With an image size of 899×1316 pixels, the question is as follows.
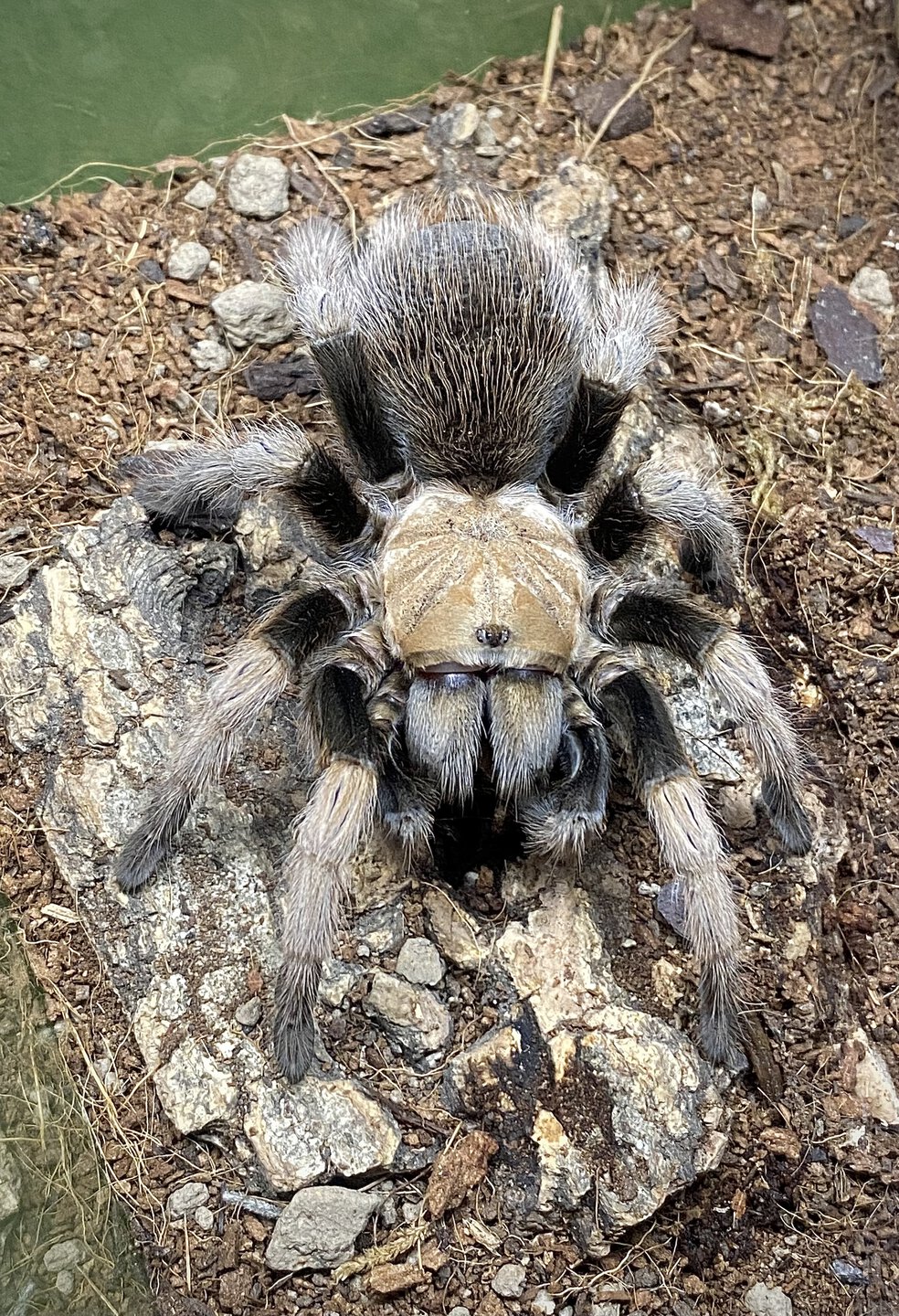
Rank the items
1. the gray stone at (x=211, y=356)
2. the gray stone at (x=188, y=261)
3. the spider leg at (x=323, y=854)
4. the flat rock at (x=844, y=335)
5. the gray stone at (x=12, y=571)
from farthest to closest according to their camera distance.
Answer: the flat rock at (x=844, y=335)
the gray stone at (x=188, y=261)
the gray stone at (x=211, y=356)
the gray stone at (x=12, y=571)
the spider leg at (x=323, y=854)

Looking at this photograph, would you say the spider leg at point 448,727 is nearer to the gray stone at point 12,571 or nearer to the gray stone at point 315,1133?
the gray stone at point 315,1133

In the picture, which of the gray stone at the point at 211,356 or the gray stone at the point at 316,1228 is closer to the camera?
the gray stone at the point at 316,1228

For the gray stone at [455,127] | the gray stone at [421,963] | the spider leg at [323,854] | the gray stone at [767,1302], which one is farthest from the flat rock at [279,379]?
the gray stone at [767,1302]

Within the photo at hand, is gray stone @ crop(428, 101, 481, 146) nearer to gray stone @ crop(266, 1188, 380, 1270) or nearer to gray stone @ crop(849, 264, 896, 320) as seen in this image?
gray stone @ crop(849, 264, 896, 320)

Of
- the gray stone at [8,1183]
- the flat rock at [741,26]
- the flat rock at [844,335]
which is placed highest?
the flat rock at [741,26]

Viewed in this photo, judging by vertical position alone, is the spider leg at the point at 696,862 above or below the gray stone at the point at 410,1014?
above

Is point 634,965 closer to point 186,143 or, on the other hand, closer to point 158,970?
point 158,970

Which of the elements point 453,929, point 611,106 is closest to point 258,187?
point 611,106
